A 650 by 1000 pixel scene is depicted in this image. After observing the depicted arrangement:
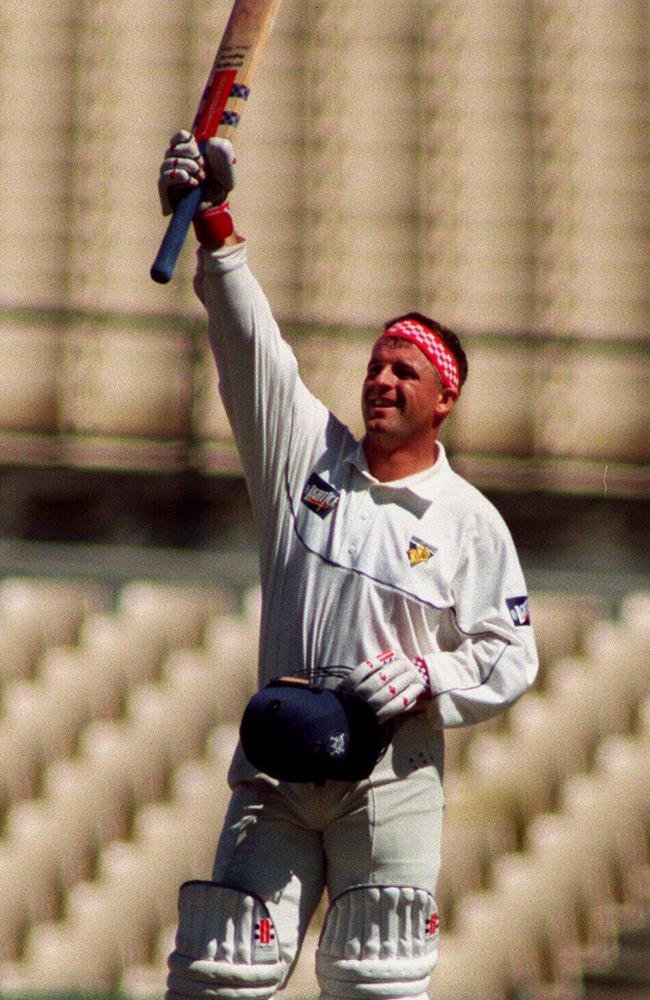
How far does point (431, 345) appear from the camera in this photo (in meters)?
3.83

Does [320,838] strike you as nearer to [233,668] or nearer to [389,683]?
[389,683]

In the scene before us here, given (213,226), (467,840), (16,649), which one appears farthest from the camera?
(16,649)

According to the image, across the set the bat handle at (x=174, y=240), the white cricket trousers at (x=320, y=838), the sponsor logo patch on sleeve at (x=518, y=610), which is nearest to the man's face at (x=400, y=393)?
the sponsor logo patch on sleeve at (x=518, y=610)

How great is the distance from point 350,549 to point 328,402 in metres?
5.43

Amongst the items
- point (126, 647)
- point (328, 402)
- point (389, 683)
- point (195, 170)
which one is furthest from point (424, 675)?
point (328, 402)

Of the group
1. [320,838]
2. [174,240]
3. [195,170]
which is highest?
[195,170]

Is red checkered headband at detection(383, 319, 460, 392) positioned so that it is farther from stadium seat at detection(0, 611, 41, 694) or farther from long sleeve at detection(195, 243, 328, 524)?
stadium seat at detection(0, 611, 41, 694)

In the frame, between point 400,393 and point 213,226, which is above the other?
point 213,226

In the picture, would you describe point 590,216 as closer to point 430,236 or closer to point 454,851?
point 430,236

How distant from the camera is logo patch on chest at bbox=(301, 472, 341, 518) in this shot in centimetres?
377

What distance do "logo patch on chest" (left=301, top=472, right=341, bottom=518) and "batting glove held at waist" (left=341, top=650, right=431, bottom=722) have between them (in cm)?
33

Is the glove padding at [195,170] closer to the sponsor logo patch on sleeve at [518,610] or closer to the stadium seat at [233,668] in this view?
the sponsor logo patch on sleeve at [518,610]

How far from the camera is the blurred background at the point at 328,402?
7.46 meters

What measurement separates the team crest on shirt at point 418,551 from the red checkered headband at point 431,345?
35 centimetres
